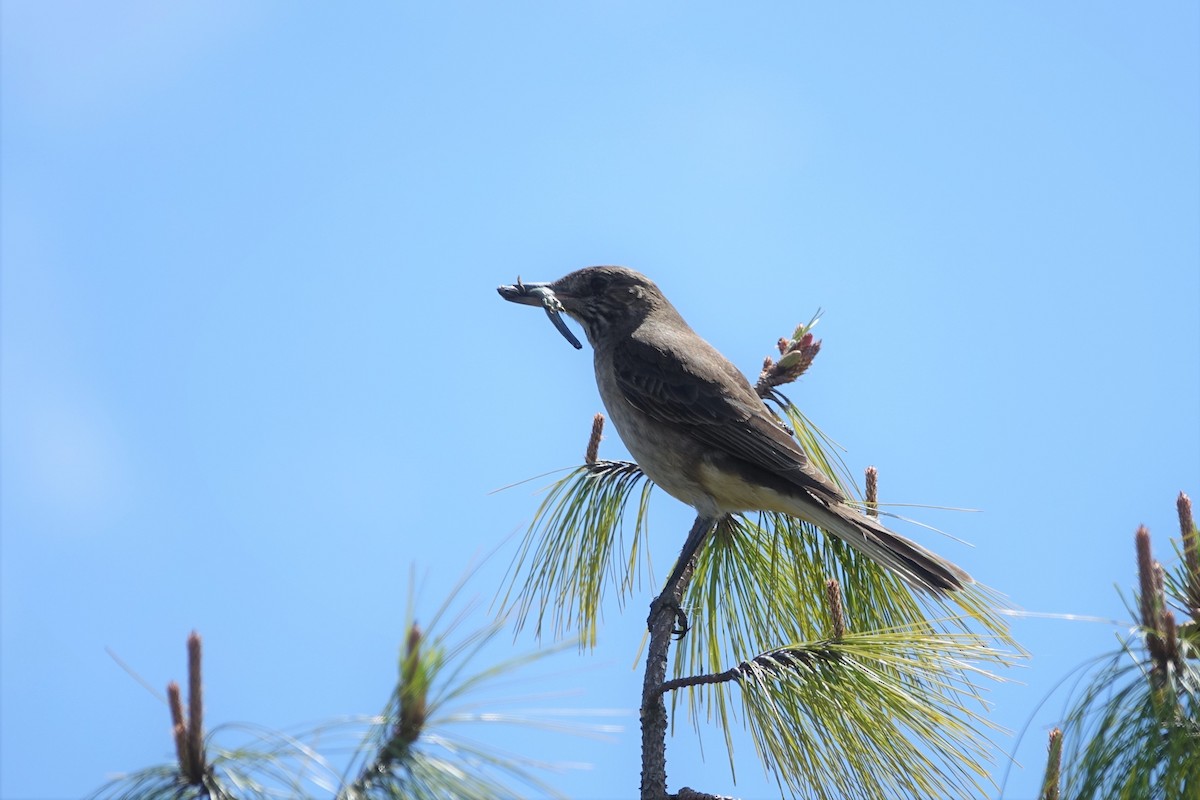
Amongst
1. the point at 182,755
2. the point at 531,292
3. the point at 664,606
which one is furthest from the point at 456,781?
the point at 531,292

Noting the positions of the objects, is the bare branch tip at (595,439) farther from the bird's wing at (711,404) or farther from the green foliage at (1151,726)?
the green foliage at (1151,726)

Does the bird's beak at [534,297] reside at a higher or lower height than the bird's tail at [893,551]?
higher

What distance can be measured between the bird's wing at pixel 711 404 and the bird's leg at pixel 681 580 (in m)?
0.46

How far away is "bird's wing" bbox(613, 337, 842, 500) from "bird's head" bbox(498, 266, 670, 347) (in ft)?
0.83

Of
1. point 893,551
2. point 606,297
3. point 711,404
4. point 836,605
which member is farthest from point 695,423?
point 836,605

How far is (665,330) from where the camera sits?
20.3ft

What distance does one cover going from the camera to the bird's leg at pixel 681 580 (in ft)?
14.4

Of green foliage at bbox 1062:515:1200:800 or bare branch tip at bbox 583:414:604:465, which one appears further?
bare branch tip at bbox 583:414:604:465

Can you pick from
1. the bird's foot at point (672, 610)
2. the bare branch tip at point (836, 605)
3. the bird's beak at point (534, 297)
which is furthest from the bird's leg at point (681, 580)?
the bird's beak at point (534, 297)

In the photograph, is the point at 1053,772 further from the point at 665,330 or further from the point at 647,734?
the point at 665,330

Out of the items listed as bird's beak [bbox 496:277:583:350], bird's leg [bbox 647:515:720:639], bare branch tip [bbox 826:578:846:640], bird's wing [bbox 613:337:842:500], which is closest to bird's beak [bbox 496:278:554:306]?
bird's beak [bbox 496:277:583:350]

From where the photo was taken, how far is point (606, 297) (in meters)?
6.35

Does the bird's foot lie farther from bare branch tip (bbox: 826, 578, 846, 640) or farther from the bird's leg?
bare branch tip (bbox: 826, 578, 846, 640)

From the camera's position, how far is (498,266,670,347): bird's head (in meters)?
6.33
